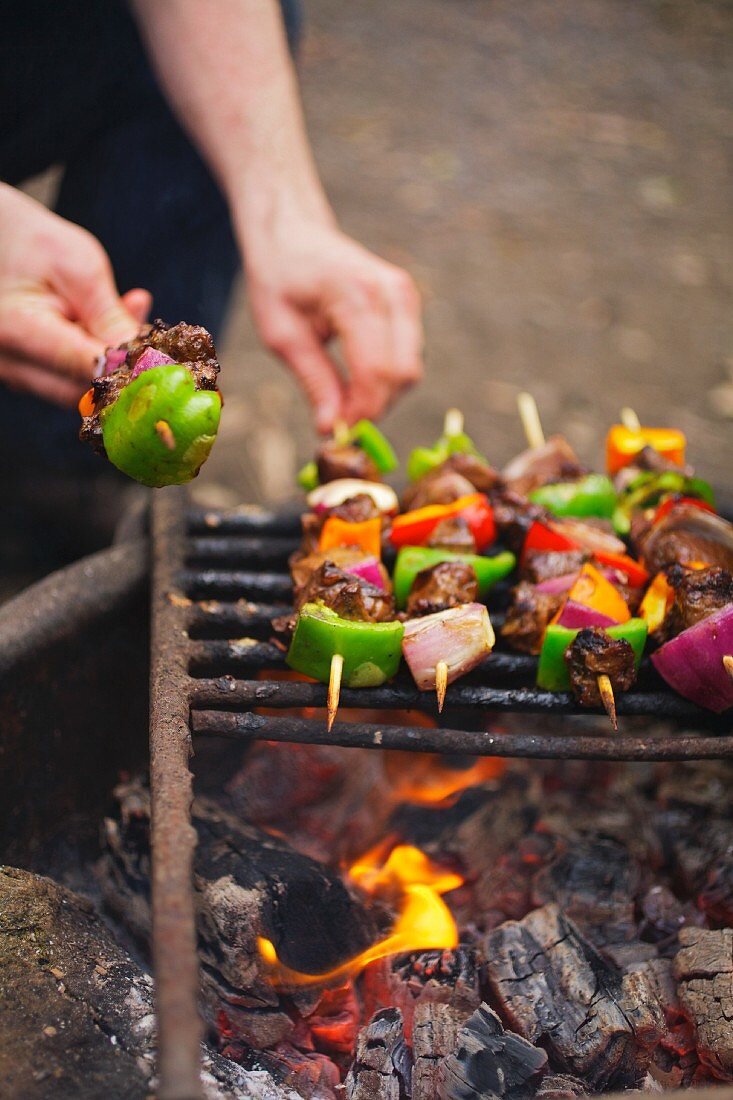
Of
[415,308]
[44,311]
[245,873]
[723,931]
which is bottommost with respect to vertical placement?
[723,931]

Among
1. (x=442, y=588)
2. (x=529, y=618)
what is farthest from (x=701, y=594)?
(x=442, y=588)

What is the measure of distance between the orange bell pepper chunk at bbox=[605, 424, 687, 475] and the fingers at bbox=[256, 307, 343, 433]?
824 mm

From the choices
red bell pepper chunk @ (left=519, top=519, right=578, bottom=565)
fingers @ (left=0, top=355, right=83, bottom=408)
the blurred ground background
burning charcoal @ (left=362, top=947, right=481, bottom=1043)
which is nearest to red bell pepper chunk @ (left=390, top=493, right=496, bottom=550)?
red bell pepper chunk @ (left=519, top=519, right=578, bottom=565)

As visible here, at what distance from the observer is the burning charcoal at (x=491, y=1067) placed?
5.66 ft

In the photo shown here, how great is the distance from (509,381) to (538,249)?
5.13 feet

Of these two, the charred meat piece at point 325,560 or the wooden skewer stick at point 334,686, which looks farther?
the charred meat piece at point 325,560

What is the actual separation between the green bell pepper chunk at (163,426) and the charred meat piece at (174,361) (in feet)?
0.30

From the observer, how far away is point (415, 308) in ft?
9.50

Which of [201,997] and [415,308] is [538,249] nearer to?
[415,308]

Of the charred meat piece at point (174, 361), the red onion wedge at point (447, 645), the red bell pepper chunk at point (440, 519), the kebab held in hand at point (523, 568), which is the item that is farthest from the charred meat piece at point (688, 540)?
the charred meat piece at point (174, 361)

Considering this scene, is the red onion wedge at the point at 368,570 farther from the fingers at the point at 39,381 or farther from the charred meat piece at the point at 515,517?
the fingers at the point at 39,381

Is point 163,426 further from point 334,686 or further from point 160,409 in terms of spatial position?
point 334,686

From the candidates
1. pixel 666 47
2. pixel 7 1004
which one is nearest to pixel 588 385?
pixel 7 1004

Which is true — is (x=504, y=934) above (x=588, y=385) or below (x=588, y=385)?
above
